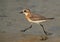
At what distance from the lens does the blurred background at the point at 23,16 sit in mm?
7414

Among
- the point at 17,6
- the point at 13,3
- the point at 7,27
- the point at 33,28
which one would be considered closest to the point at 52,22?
the point at 33,28

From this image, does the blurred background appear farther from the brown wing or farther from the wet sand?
Result: the brown wing

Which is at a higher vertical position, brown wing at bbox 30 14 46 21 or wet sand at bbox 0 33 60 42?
brown wing at bbox 30 14 46 21

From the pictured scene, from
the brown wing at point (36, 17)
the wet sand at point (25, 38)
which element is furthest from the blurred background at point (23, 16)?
the brown wing at point (36, 17)

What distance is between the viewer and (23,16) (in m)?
8.89

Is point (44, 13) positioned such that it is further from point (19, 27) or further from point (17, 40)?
point (17, 40)

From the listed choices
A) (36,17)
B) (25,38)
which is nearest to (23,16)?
(36,17)

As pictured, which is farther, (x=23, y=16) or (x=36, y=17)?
(x=23, y=16)

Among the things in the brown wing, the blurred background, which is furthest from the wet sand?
the brown wing

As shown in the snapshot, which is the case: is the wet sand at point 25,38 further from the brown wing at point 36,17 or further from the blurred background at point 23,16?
the brown wing at point 36,17

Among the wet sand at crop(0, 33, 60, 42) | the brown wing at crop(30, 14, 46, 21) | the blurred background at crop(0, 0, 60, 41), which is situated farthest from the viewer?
the blurred background at crop(0, 0, 60, 41)

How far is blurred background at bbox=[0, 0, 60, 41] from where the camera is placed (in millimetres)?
7414

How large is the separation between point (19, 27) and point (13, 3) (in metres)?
3.95

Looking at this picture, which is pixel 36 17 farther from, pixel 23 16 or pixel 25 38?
pixel 23 16
